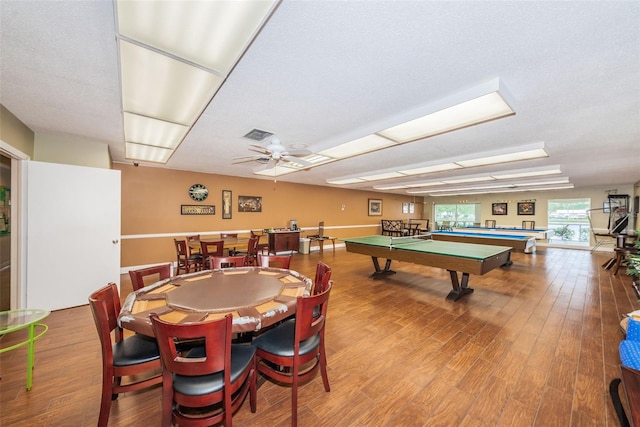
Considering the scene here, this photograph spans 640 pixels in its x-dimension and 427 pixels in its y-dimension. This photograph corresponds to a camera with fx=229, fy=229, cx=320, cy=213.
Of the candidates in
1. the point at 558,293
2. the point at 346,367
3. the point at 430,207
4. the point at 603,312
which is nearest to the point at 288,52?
the point at 346,367

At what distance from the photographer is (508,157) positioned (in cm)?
398

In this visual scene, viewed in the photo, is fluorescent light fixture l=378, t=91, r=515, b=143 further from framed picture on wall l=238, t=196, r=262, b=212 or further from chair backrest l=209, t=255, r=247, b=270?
framed picture on wall l=238, t=196, r=262, b=212

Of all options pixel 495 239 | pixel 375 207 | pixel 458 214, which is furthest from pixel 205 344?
pixel 458 214

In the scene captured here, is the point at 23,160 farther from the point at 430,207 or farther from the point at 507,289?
the point at 430,207

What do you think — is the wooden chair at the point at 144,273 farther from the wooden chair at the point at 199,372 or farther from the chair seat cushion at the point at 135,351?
the wooden chair at the point at 199,372

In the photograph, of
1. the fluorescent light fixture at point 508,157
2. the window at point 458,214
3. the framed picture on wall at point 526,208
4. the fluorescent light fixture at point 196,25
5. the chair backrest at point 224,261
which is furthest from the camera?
the window at point 458,214

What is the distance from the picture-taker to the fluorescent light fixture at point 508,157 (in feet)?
12.1

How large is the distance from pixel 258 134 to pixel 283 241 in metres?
4.58

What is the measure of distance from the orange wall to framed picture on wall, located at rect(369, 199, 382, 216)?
1.80 m

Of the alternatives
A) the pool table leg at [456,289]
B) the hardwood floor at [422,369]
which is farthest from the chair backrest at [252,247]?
the pool table leg at [456,289]

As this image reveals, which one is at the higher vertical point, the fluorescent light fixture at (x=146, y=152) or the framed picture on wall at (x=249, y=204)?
the fluorescent light fixture at (x=146, y=152)

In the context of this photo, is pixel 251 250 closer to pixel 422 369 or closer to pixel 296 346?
pixel 296 346

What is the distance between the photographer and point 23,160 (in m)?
2.96

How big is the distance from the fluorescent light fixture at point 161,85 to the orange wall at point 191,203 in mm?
4015
